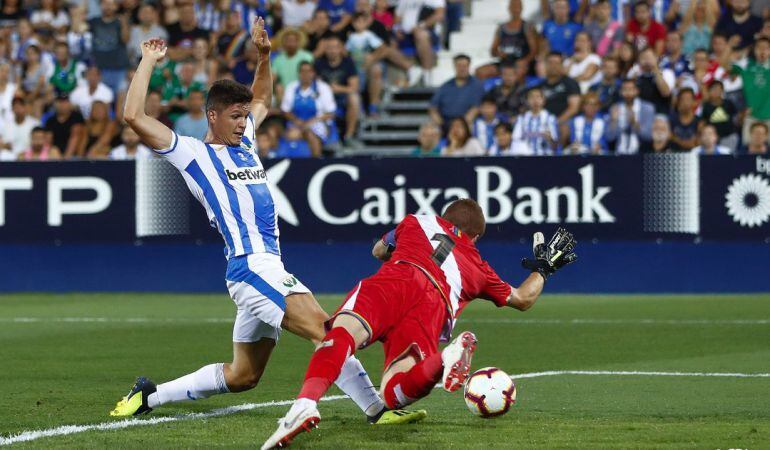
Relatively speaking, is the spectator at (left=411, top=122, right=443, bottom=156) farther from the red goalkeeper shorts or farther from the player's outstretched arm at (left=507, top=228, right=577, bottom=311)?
the red goalkeeper shorts

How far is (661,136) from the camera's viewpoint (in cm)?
1814

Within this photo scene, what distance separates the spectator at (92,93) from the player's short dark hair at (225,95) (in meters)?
14.4

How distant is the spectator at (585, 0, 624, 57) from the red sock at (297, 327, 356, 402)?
14247 mm

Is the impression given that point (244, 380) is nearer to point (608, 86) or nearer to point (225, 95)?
point (225, 95)

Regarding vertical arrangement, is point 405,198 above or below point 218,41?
below

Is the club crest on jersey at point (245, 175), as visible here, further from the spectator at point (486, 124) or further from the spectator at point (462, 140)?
the spectator at point (486, 124)

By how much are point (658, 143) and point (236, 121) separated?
36.9 feet

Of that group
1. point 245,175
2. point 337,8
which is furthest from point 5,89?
point 245,175

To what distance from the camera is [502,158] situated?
691 inches

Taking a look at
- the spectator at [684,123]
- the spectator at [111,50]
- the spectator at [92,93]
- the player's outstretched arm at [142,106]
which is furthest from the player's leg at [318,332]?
the spectator at [111,50]

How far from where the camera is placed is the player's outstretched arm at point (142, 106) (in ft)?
24.4

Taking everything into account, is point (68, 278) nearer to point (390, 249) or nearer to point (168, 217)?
point (168, 217)

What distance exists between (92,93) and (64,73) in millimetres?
863

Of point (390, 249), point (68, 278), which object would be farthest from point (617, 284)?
point (390, 249)
